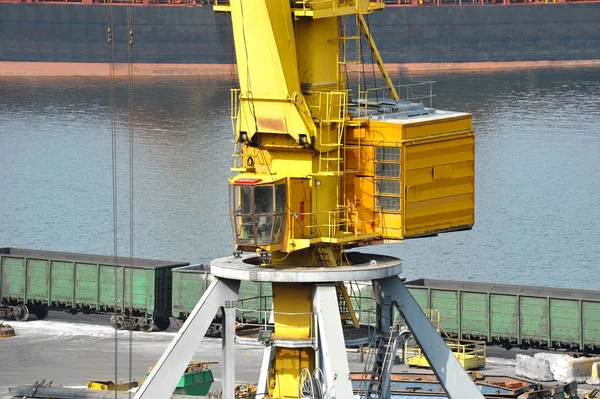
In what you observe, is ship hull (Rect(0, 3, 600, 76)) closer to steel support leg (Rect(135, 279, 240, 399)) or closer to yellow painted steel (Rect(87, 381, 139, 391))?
yellow painted steel (Rect(87, 381, 139, 391))

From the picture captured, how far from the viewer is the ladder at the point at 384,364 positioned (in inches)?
1003

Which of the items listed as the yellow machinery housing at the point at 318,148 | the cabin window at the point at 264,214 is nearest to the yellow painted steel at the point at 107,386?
the yellow machinery housing at the point at 318,148

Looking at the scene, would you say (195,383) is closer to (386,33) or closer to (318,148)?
(318,148)

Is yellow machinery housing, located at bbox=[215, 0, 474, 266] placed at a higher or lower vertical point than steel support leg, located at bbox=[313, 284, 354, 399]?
higher

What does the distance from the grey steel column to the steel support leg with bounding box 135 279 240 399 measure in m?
0.13

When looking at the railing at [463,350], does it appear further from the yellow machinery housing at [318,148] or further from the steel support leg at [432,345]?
the yellow machinery housing at [318,148]

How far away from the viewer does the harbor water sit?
73.8m

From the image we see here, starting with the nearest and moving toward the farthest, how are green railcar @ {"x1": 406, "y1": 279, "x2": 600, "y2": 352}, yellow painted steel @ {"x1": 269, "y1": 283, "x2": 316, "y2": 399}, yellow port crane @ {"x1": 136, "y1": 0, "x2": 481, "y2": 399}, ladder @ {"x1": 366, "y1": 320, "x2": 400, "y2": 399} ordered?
1. yellow port crane @ {"x1": 136, "y1": 0, "x2": 481, "y2": 399}
2. yellow painted steel @ {"x1": 269, "y1": 283, "x2": 316, "y2": 399}
3. ladder @ {"x1": 366, "y1": 320, "x2": 400, "y2": 399}
4. green railcar @ {"x1": 406, "y1": 279, "x2": 600, "y2": 352}

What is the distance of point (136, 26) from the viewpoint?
6280 inches

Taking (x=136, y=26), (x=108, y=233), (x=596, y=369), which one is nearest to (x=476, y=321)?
(x=596, y=369)

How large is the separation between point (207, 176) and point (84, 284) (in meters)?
41.8

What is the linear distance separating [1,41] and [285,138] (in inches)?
5579

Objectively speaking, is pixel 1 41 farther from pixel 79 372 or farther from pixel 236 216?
pixel 236 216

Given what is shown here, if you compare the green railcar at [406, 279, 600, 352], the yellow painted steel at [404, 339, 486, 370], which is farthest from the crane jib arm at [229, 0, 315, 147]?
the green railcar at [406, 279, 600, 352]
